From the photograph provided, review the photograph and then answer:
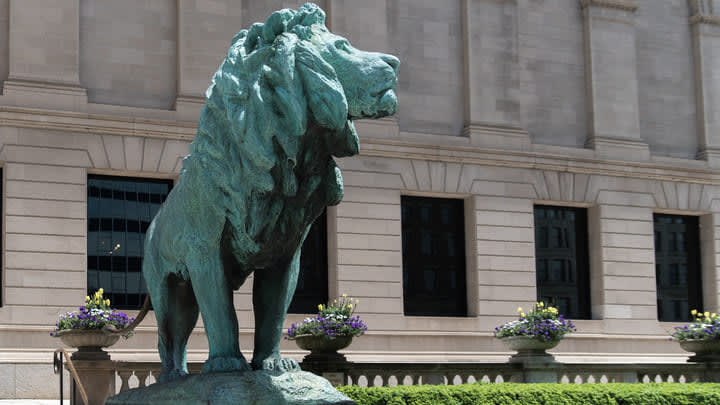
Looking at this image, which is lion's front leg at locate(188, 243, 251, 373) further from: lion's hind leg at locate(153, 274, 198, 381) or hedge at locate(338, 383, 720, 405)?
hedge at locate(338, 383, 720, 405)

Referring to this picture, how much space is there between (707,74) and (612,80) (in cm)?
442

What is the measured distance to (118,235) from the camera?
2592 cm

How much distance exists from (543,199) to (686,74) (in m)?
8.33

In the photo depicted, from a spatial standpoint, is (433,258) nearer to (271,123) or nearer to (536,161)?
(536,161)

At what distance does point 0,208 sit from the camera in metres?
24.9

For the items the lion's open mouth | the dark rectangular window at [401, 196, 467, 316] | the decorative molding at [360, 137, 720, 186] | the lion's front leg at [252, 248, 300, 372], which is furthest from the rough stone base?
the dark rectangular window at [401, 196, 467, 316]

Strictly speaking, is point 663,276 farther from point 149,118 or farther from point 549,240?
point 149,118

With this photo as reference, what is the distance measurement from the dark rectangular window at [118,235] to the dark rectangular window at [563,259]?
1268 cm

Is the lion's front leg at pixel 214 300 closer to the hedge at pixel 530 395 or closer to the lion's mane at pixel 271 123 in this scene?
the lion's mane at pixel 271 123

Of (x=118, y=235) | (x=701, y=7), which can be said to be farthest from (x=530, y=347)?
(x=701, y=7)

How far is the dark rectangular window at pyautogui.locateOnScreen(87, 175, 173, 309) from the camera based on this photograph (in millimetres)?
25562

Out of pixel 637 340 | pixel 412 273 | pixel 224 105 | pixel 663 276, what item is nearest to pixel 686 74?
pixel 663 276

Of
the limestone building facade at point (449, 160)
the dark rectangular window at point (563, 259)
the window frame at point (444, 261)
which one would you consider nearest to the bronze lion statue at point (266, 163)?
the limestone building facade at point (449, 160)

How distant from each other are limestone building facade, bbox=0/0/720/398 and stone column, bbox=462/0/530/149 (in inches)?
2.7
